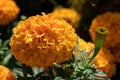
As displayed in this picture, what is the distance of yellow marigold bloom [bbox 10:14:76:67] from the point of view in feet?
6.53

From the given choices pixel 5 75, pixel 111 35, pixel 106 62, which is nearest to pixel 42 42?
pixel 5 75

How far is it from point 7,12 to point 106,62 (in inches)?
35.5

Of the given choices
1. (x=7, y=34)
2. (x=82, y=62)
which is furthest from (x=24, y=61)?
(x=7, y=34)

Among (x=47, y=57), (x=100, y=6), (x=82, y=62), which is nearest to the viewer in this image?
(x=47, y=57)

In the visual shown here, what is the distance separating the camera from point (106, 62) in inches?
97.1

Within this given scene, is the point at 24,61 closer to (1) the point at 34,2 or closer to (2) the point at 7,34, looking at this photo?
(2) the point at 7,34

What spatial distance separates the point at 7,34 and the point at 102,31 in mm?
1245

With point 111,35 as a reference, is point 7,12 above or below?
above

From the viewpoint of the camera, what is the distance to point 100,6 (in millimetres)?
3488

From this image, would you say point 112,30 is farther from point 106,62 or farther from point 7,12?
point 7,12

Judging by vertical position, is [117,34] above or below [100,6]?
below

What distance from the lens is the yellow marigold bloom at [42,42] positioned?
1.99 metres

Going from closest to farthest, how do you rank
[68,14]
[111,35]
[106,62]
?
1. [106,62]
2. [111,35]
3. [68,14]

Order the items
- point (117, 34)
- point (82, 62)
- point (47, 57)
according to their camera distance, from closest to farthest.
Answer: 1. point (47, 57)
2. point (82, 62)
3. point (117, 34)
